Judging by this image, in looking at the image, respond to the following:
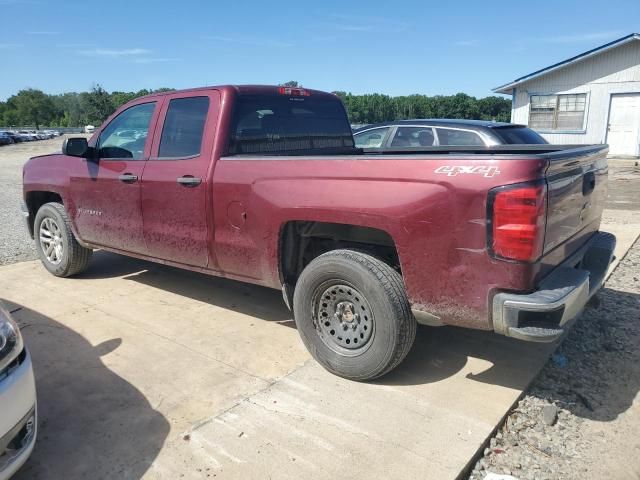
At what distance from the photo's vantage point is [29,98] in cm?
9600

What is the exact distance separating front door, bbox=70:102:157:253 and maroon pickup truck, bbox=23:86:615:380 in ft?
0.06

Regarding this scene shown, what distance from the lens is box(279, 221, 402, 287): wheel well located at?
11.4 feet

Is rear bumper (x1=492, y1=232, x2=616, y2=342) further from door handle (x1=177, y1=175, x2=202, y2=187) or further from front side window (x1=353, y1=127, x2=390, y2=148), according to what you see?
front side window (x1=353, y1=127, x2=390, y2=148)

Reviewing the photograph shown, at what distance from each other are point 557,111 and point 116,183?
2106 centimetres

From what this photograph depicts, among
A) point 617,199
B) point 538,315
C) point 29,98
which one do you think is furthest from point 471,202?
point 29,98

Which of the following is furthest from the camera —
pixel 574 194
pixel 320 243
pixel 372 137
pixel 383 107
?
pixel 383 107

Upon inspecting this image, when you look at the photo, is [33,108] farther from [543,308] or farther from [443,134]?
[543,308]

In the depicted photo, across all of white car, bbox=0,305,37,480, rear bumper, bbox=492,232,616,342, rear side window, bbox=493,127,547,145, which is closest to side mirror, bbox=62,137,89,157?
white car, bbox=0,305,37,480

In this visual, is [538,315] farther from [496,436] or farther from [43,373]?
[43,373]

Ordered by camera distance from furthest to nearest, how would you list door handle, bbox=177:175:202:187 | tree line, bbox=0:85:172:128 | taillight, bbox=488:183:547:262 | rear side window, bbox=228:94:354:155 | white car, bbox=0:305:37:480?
tree line, bbox=0:85:172:128
rear side window, bbox=228:94:354:155
door handle, bbox=177:175:202:187
taillight, bbox=488:183:547:262
white car, bbox=0:305:37:480

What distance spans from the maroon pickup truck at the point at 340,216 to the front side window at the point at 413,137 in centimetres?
247

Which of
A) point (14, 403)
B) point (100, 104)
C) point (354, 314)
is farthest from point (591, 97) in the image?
point (100, 104)

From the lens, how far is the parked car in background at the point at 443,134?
682 centimetres

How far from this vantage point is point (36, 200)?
19.7 ft
